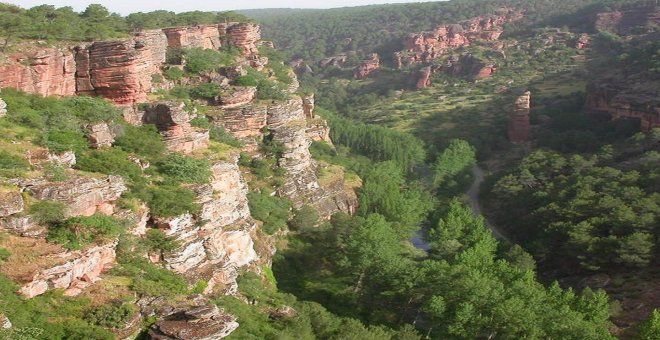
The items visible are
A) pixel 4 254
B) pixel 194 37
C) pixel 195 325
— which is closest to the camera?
pixel 4 254

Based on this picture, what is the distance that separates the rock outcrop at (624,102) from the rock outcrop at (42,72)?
184 ft

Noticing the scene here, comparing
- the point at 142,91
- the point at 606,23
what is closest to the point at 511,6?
the point at 606,23

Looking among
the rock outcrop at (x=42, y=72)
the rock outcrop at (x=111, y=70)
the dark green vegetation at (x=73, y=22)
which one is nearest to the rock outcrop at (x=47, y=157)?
the rock outcrop at (x=42, y=72)

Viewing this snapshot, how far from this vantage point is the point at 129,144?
109 feet

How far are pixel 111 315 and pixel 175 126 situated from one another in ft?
53.2

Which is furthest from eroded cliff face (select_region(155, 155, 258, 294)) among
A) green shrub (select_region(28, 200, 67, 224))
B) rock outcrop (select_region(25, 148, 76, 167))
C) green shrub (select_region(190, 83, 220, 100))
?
green shrub (select_region(190, 83, 220, 100))

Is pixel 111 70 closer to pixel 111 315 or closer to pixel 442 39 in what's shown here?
pixel 111 315

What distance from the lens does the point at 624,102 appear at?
67.2 m

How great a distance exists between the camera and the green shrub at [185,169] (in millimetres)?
32500

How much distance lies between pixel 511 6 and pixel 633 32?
→ 2228 inches

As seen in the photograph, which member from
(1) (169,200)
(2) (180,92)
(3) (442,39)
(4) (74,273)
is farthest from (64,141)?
(3) (442,39)

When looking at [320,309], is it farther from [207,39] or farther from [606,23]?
[606,23]

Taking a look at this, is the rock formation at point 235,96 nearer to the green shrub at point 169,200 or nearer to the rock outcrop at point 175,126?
the rock outcrop at point 175,126

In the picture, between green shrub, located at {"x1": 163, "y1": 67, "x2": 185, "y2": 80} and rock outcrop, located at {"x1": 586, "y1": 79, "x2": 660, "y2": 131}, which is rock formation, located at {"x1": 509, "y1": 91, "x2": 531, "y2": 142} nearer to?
rock outcrop, located at {"x1": 586, "y1": 79, "x2": 660, "y2": 131}
